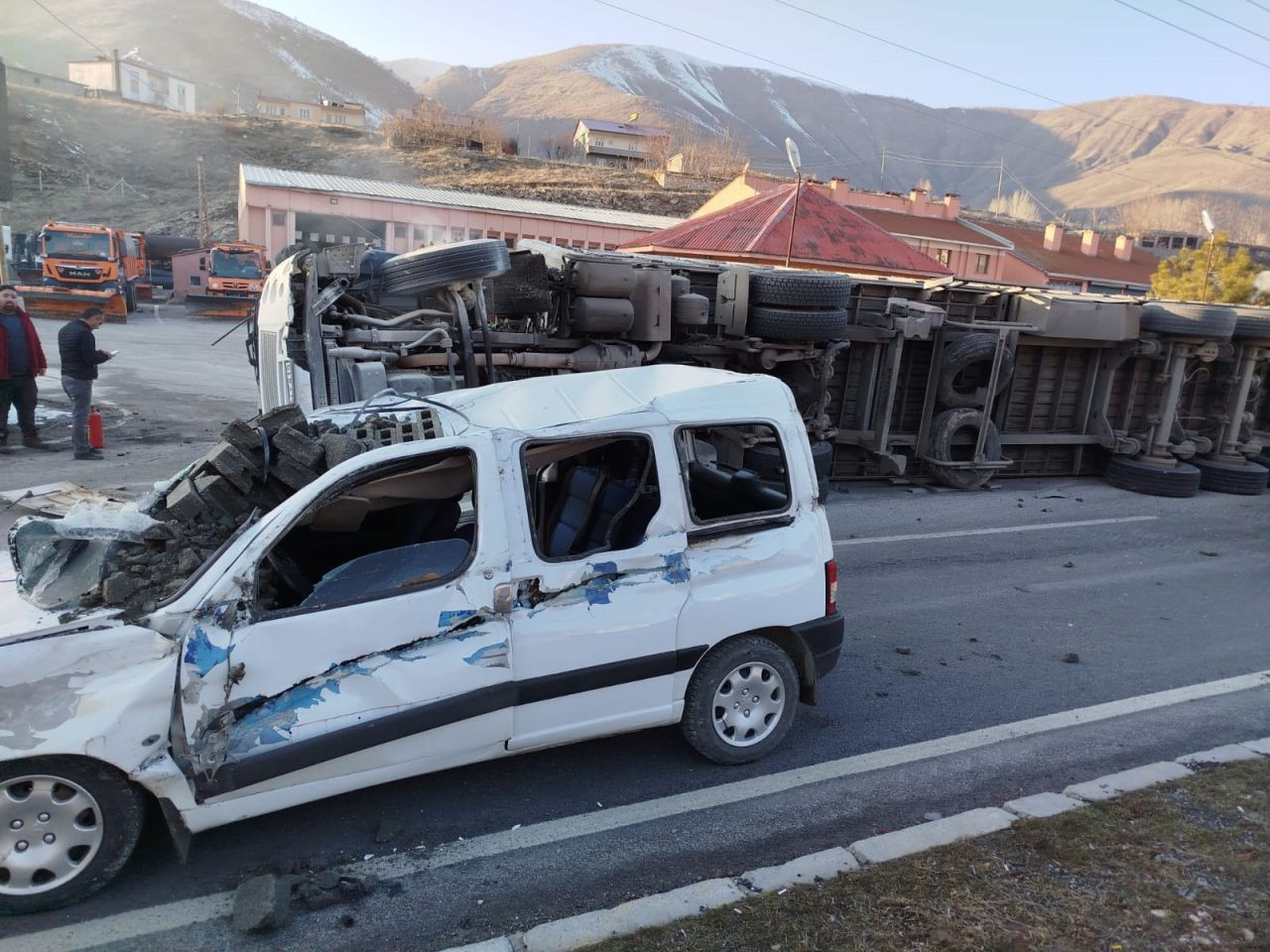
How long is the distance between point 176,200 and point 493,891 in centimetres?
5991

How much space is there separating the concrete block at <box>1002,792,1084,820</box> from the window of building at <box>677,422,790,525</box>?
1711mm

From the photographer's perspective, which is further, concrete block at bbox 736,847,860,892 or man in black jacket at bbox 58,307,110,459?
man in black jacket at bbox 58,307,110,459

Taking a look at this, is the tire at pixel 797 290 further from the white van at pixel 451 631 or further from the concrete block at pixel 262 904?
the concrete block at pixel 262 904

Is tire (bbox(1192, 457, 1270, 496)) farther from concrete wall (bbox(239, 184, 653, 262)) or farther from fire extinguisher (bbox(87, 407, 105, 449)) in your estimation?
concrete wall (bbox(239, 184, 653, 262))

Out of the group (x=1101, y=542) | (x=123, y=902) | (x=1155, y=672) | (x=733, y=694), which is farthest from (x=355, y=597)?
(x=1101, y=542)

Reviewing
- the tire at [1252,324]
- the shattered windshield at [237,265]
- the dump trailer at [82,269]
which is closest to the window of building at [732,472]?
the tire at [1252,324]

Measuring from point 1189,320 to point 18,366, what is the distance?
49.4 feet

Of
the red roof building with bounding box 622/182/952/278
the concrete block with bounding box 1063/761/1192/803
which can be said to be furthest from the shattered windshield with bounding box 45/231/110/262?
the concrete block with bounding box 1063/761/1192/803

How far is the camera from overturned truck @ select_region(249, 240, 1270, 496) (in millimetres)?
8086

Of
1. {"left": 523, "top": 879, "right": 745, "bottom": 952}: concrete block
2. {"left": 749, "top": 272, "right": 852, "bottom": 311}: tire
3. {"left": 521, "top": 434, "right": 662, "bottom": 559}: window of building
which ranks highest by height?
{"left": 749, "top": 272, "right": 852, "bottom": 311}: tire

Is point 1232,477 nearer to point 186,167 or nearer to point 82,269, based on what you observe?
point 82,269

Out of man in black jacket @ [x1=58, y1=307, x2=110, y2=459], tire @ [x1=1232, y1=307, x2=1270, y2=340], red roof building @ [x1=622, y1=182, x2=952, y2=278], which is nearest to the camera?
man in black jacket @ [x1=58, y1=307, x2=110, y2=459]

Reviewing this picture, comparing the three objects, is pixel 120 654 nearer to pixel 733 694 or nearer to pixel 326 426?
pixel 326 426

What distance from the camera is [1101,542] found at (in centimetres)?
945
